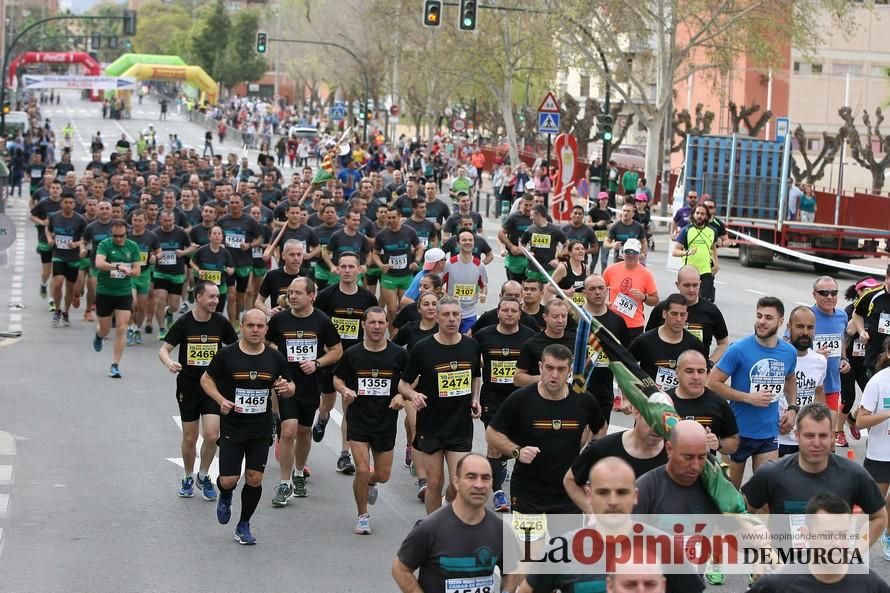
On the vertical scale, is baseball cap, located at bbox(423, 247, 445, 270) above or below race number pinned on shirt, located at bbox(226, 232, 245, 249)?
above

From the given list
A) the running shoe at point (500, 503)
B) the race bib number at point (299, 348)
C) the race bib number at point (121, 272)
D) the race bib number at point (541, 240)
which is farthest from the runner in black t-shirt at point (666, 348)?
the race bib number at point (121, 272)

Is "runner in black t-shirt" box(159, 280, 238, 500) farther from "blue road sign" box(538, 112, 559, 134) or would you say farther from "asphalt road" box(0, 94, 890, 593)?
"blue road sign" box(538, 112, 559, 134)

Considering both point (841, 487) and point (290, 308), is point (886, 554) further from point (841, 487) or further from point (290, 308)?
point (290, 308)

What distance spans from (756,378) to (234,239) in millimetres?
11375

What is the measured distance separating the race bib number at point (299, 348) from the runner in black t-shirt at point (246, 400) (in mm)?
928

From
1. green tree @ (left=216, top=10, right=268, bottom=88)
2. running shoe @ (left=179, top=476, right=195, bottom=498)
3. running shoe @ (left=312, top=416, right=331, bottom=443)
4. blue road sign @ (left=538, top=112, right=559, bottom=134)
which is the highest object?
green tree @ (left=216, top=10, right=268, bottom=88)

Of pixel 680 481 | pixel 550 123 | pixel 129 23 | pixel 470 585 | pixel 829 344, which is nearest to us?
pixel 470 585

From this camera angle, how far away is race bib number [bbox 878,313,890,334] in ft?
45.5

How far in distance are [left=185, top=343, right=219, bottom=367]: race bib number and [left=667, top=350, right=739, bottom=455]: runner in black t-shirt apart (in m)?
4.42

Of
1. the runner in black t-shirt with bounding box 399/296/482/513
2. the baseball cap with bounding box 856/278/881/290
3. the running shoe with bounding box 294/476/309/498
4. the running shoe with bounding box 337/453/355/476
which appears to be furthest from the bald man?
the baseball cap with bounding box 856/278/881/290

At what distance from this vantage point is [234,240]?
821 inches

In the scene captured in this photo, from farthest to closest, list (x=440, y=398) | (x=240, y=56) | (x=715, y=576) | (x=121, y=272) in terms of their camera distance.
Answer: (x=240, y=56), (x=121, y=272), (x=440, y=398), (x=715, y=576)

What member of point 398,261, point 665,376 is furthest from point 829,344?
point 398,261

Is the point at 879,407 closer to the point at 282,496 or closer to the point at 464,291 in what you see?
the point at 282,496
